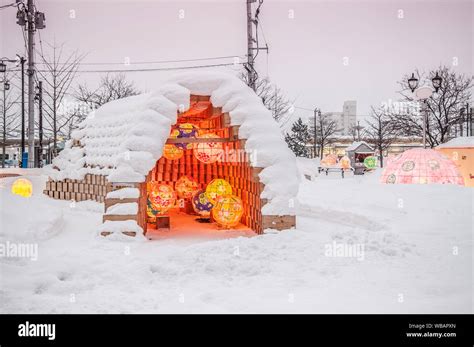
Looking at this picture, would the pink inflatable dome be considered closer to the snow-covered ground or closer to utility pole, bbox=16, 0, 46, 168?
the snow-covered ground

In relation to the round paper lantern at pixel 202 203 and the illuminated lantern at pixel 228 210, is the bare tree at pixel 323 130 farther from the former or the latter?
the illuminated lantern at pixel 228 210

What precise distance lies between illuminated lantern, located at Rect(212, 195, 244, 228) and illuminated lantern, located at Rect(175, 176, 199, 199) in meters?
2.32

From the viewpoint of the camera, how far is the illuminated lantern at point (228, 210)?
9.63 meters

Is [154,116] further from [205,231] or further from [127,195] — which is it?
[205,231]

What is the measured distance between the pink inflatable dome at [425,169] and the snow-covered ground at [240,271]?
4438 mm

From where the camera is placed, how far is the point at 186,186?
11914mm

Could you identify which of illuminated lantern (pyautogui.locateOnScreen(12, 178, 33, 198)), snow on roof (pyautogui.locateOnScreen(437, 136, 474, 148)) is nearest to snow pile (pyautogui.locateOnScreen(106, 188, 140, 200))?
illuminated lantern (pyautogui.locateOnScreen(12, 178, 33, 198))

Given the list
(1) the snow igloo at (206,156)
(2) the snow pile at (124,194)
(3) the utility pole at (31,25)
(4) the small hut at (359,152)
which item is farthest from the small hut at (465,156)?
(4) the small hut at (359,152)

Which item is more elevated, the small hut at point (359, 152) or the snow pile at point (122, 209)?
the small hut at point (359, 152)

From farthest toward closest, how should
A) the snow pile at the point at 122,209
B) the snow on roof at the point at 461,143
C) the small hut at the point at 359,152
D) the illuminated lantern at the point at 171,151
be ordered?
the small hut at the point at 359,152 → the snow on roof at the point at 461,143 → the illuminated lantern at the point at 171,151 → the snow pile at the point at 122,209

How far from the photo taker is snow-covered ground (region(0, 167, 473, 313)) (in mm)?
4945

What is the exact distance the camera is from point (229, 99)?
30.8 ft
